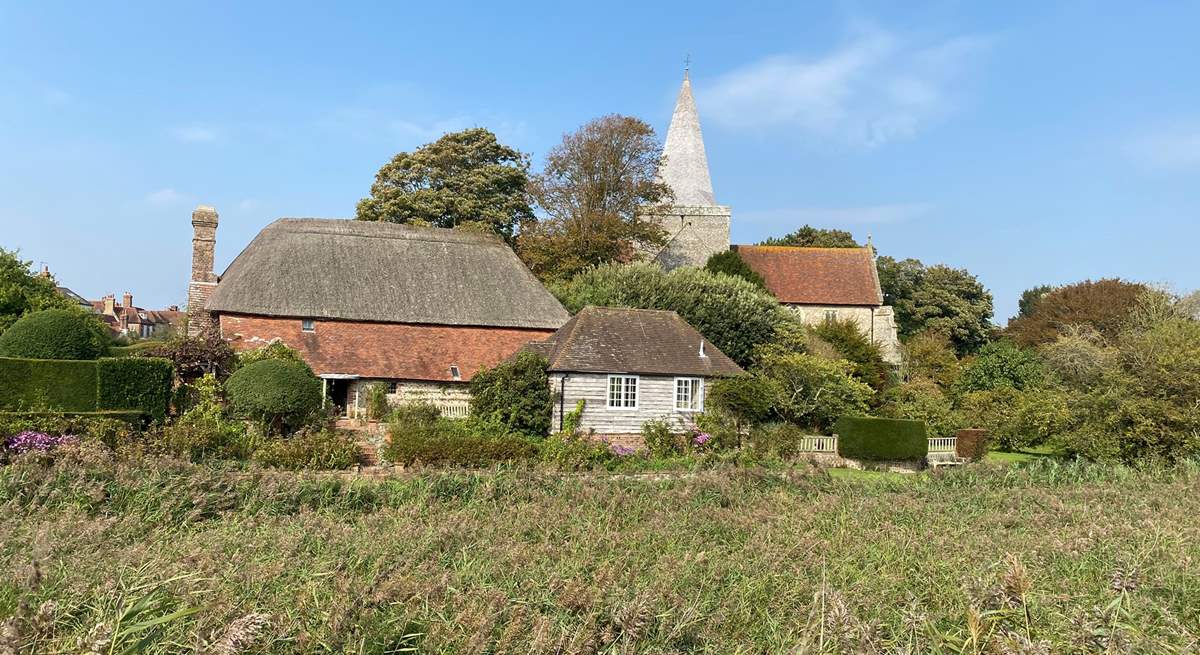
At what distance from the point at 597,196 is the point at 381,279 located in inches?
529

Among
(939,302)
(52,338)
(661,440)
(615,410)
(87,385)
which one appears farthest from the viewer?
(939,302)

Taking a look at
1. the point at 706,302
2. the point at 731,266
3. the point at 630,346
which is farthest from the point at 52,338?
the point at 731,266

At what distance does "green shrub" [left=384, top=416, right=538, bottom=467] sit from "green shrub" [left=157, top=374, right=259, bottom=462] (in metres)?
3.14

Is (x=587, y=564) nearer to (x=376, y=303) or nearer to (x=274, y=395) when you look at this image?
(x=274, y=395)

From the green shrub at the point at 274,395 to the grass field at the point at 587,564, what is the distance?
9602 mm

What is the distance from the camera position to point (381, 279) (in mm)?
31531

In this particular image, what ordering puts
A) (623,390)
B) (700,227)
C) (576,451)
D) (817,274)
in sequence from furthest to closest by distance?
(817,274), (700,227), (623,390), (576,451)

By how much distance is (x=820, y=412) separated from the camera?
91.4ft

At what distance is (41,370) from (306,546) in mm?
16116

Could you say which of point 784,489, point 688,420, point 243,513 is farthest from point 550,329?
point 243,513

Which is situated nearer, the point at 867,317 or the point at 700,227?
the point at 867,317

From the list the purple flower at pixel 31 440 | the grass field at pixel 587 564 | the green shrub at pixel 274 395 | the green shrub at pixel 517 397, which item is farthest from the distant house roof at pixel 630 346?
the purple flower at pixel 31 440

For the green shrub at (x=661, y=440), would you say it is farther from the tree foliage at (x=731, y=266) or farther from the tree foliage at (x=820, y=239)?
the tree foliage at (x=820, y=239)

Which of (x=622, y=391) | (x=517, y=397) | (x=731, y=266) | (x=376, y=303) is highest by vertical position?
(x=731, y=266)
